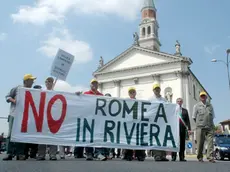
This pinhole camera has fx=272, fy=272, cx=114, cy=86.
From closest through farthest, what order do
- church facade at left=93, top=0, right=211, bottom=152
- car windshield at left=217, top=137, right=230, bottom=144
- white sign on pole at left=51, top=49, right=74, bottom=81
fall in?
white sign on pole at left=51, top=49, right=74, bottom=81 < car windshield at left=217, top=137, right=230, bottom=144 < church facade at left=93, top=0, right=211, bottom=152

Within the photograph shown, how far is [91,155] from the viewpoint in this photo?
5.85 meters

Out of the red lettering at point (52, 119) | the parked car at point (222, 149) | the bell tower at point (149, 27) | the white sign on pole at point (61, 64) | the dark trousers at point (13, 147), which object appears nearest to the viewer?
the dark trousers at point (13, 147)

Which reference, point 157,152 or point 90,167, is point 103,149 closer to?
point 157,152

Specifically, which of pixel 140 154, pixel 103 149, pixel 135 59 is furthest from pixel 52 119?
pixel 135 59

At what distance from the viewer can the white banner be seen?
5777 millimetres

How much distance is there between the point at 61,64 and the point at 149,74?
1384 inches

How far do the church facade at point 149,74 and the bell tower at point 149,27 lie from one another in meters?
7.96

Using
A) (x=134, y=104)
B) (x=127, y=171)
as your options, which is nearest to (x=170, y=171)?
(x=127, y=171)

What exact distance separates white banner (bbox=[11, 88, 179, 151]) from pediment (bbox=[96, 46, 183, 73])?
35.3 meters

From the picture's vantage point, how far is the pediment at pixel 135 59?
41812 mm

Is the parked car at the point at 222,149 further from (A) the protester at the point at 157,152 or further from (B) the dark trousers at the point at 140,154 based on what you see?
(B) the dark trousers at the point at 140,154

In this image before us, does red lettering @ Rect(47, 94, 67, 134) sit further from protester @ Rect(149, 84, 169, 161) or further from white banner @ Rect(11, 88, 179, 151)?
protester @ Rect(149, 84, 169, 161)

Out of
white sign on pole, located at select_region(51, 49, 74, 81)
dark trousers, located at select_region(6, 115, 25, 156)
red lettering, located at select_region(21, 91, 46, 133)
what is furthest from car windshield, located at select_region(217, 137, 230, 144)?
dark trousers, located at select_region(6, 115, 25, 156)

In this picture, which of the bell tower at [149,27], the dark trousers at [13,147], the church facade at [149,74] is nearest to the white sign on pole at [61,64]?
the dark trousers at [13,147]
